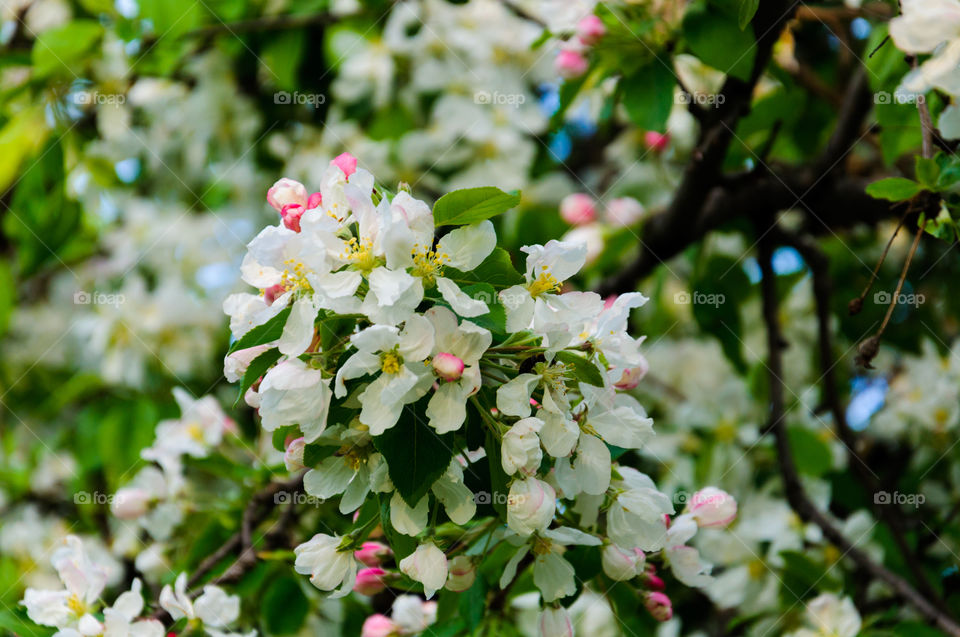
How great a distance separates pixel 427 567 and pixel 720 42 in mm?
959

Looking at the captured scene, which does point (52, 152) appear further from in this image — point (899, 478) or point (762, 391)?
point (899, 478)

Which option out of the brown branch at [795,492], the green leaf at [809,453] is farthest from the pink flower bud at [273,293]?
the green leaf at [809,453]

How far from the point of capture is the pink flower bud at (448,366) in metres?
0.83

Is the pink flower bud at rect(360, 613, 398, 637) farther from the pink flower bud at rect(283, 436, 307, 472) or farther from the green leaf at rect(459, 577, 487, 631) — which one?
the pink flower bud at rect(283, 436, 307, 472)

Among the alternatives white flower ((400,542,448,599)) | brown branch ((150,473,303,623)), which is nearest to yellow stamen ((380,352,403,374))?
Answer: white flower ((400,542,448,599))

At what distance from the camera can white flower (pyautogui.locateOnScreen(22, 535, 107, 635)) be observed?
1156mm

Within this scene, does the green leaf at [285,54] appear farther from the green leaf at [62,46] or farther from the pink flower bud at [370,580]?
the pink flower bud at [370,580]

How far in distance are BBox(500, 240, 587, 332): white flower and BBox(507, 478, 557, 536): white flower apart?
0.15 m

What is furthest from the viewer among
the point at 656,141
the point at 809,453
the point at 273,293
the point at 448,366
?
the point at 656,141

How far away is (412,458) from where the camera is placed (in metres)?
0.88

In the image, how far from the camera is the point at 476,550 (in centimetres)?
106

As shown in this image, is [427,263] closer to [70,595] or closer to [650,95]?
[70,595]

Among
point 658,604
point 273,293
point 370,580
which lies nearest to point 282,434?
point 273,293

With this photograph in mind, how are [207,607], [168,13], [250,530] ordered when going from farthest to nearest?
[168,13] → [250,530] → [207,607]
